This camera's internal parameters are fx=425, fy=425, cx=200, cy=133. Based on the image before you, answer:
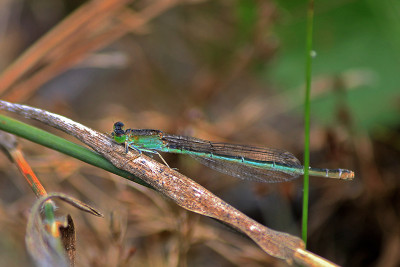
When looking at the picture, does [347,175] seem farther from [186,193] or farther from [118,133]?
[118,133]

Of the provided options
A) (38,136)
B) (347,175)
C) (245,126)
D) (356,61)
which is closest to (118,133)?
(38,136)

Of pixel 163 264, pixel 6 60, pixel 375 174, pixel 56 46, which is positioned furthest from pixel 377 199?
pixel 6 60

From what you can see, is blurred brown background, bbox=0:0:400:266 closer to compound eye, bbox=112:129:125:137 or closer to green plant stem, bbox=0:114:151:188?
compound eye, bbox=112:129:125:137

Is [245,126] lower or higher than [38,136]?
higher

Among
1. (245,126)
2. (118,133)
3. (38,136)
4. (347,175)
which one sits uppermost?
(245,126)

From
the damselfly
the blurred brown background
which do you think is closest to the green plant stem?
the blurred brown background

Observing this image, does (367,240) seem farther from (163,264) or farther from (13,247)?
(13,247)

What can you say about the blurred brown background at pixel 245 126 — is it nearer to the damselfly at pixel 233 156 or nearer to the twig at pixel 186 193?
the damselfly at pixel 233 156
